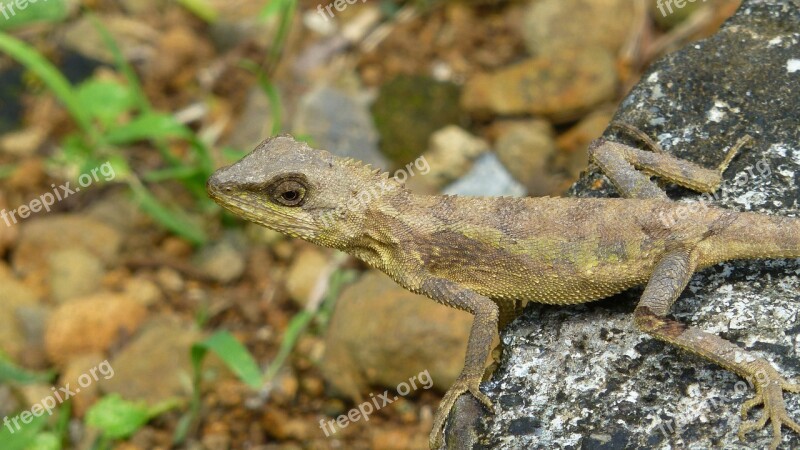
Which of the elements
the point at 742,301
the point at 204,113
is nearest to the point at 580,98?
the point at 204,113

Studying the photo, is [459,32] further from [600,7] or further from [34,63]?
[34,63]

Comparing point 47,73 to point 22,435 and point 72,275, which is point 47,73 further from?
point 22,435

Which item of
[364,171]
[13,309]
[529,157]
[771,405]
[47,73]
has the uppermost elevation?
[47,73]

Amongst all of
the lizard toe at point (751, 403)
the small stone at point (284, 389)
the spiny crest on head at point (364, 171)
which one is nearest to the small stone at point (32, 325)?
the small stone at point (284, 389)

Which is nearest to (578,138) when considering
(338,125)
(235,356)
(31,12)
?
(338,125)

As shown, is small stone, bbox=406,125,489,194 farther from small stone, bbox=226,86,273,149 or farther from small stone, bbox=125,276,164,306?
small stone, bbox=125,276,164,306

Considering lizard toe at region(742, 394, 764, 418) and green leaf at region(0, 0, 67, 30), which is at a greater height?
green leaf at region(0, 0, 67, 30)

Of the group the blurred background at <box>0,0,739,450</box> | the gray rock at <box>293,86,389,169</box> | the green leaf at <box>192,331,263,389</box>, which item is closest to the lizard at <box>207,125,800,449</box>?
the green leaf at <box>192,331,263,389</box>
